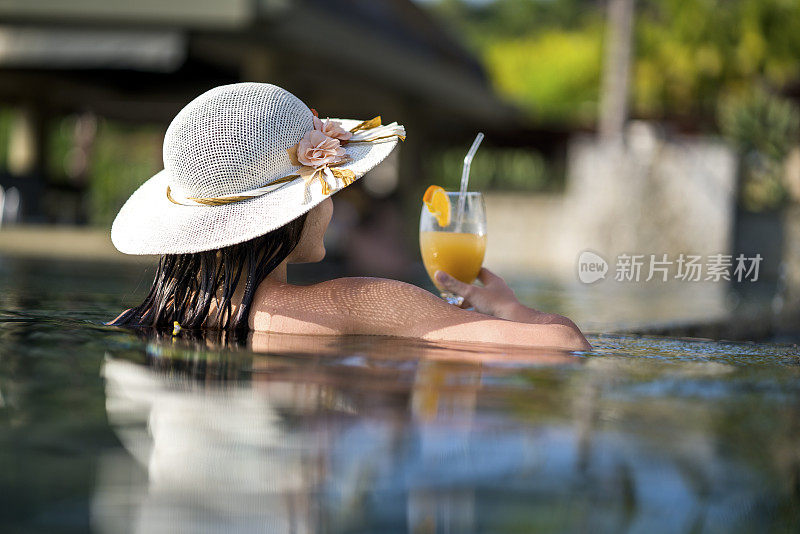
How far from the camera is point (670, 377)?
2.00 metres

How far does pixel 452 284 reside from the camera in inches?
103

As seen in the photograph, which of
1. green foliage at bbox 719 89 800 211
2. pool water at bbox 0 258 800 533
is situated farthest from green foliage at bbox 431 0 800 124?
pool water at bbox 0 258 800 533

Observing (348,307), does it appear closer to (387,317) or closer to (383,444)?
(387,317)

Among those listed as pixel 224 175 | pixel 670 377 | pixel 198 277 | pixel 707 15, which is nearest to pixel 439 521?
pixel 670 377

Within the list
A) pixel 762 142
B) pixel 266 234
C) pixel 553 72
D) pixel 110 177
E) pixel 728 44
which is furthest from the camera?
pixel 553 72

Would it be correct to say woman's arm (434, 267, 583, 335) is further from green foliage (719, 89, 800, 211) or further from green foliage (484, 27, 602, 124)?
green foliage (484, 27, 602, 124)

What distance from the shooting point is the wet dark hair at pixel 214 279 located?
2469 millimetres

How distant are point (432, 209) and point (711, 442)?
1.46 metres

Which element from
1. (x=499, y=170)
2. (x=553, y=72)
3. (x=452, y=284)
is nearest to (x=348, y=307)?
(x=452, y=284)

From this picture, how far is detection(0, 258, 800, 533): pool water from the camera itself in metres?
1.05

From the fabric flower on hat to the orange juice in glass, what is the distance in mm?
412

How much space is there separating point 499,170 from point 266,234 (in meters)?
18.1

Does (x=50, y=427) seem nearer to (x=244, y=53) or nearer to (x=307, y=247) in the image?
(x=307, y=247)

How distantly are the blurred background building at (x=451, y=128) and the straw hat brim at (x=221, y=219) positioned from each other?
333 cm
